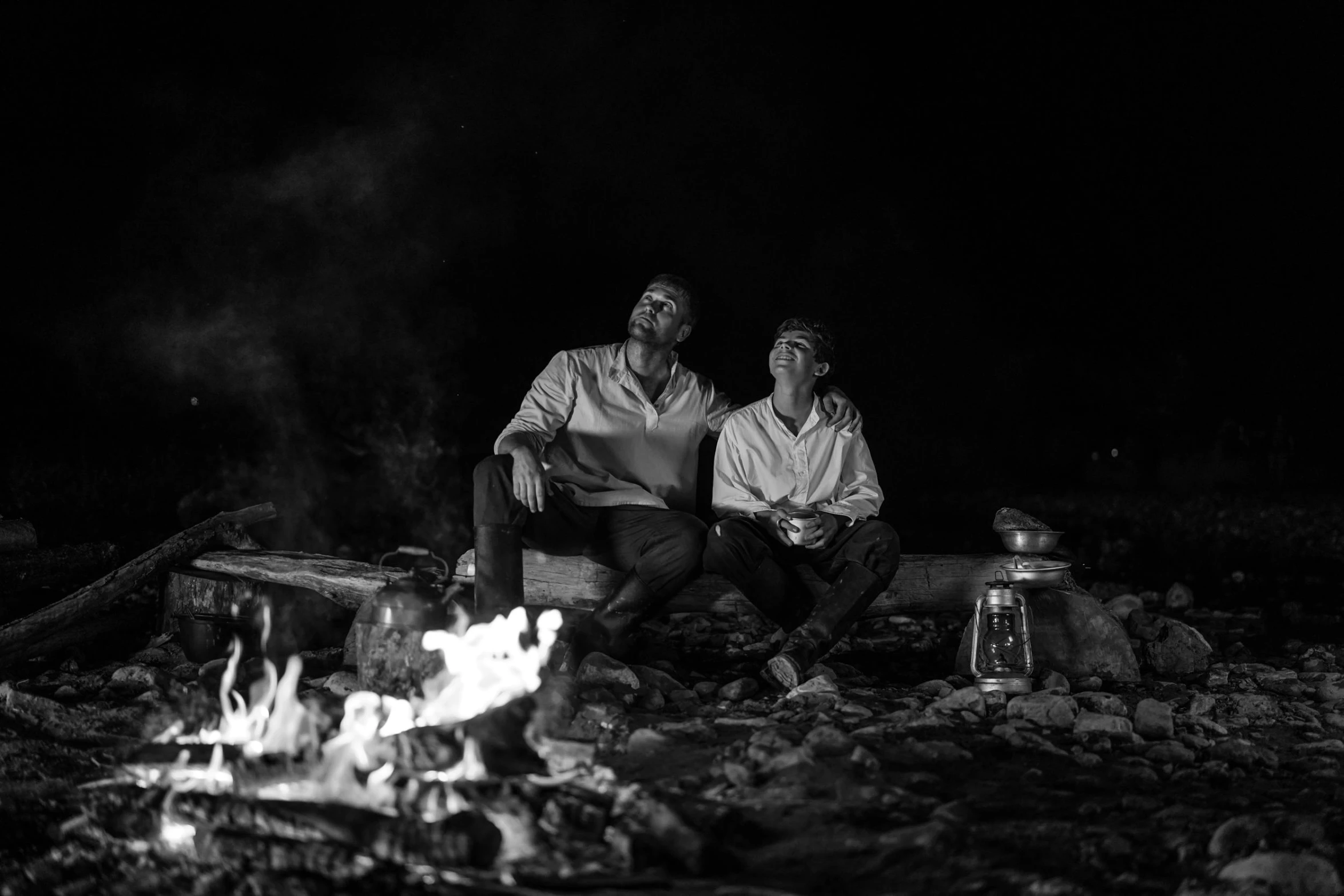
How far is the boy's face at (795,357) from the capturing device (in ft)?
16.9

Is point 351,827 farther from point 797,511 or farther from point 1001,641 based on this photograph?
point 1001,641

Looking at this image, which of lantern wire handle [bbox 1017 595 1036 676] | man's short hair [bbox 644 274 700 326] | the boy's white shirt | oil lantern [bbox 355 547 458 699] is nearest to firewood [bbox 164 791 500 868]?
oil lantern [bbox 355 547 458 699]

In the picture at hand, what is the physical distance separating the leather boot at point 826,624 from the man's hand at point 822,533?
0.56ft

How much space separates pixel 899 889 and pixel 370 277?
10.6m

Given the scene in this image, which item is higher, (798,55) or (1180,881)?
(798,55)

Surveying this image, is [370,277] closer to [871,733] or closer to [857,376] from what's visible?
[857,376]

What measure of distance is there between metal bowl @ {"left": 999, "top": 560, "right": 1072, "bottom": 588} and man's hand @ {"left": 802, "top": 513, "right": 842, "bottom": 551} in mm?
980

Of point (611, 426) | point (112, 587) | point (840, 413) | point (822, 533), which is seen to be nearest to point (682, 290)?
point (611, 426)

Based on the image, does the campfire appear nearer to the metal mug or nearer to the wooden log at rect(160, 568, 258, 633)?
the metal mug

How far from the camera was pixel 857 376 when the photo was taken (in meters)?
15.3

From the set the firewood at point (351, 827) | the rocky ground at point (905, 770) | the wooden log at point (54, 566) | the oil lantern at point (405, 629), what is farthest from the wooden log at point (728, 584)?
the wooden log at point (54, 566)

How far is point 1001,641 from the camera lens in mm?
4867

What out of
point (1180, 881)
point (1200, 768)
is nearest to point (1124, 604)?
point (1200, 768)

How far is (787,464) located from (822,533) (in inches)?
20.5
